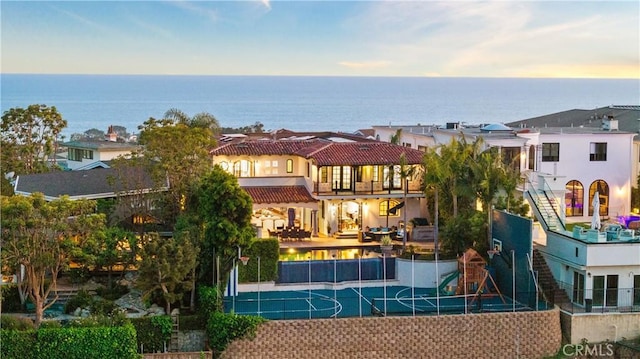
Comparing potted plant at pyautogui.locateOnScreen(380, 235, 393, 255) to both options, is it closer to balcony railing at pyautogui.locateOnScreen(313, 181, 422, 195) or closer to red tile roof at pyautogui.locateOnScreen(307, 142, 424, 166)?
balcony railing at pyautogui.locateOnScreen(313, 181, 422, 195)

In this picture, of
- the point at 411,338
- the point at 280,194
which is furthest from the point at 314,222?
the point at 411,338

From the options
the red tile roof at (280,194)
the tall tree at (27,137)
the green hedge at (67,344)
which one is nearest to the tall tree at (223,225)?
the green hedge at (67,344)

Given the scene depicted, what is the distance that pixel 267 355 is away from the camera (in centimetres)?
2859

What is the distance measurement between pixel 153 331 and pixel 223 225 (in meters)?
4.60

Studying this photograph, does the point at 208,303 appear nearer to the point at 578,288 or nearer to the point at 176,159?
the point at 176,159

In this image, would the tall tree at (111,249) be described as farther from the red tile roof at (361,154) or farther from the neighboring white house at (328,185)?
the red tile roof at (361,154)

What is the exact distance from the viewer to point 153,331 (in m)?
28.7

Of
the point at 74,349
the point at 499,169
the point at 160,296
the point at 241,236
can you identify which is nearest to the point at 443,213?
the point at 499,169

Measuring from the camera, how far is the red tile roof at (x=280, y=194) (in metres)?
39.3

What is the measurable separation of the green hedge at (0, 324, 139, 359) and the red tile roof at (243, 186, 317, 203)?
12432mm

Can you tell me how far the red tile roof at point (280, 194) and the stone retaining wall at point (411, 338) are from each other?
10958 millimetres

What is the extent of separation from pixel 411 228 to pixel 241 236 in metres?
10.0

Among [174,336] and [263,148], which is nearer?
[174,336]

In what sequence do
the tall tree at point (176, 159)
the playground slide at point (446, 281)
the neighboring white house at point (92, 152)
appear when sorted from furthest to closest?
the neighboring white house at point (92, 152) < the tall tree at point (176, 159) < the playground slide at point (446, 281)
